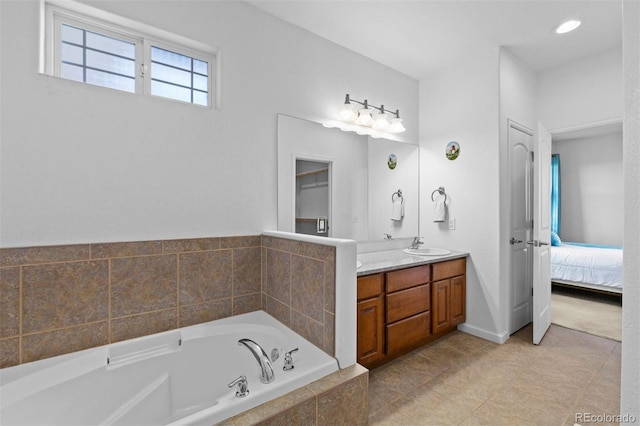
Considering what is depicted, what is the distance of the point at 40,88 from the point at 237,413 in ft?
5.94

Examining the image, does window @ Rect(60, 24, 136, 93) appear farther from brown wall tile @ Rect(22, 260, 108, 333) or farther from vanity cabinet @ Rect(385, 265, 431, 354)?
vanity cabinet @ Rect(385, 265, 431, 354)

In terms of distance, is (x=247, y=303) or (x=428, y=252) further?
(x=428, y=252)

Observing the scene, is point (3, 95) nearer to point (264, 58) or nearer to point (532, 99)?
point (264, 58)

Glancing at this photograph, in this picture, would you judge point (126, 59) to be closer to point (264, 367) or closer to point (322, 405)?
point (264, 367)

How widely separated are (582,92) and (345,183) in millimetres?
2698

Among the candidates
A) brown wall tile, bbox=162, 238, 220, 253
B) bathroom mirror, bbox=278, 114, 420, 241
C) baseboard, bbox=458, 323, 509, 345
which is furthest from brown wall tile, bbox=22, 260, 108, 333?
baseboard, bbox=458, 323, 509, 345

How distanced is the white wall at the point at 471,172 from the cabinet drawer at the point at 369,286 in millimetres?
1296

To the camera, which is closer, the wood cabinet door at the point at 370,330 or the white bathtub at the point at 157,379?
the white bathtub at the point at 157,379

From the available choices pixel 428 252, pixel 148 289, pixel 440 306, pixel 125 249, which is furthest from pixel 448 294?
pixel 125 249

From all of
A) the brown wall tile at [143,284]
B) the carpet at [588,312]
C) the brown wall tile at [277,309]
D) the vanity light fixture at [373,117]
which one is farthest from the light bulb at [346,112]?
the carpet at [588,312]

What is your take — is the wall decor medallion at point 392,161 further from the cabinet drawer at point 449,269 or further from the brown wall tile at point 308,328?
the brown wall tile at point 308,328

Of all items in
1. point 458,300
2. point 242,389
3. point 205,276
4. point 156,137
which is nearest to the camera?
point 242,389

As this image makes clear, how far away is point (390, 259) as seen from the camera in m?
2.72

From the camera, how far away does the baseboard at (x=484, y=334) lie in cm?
274
